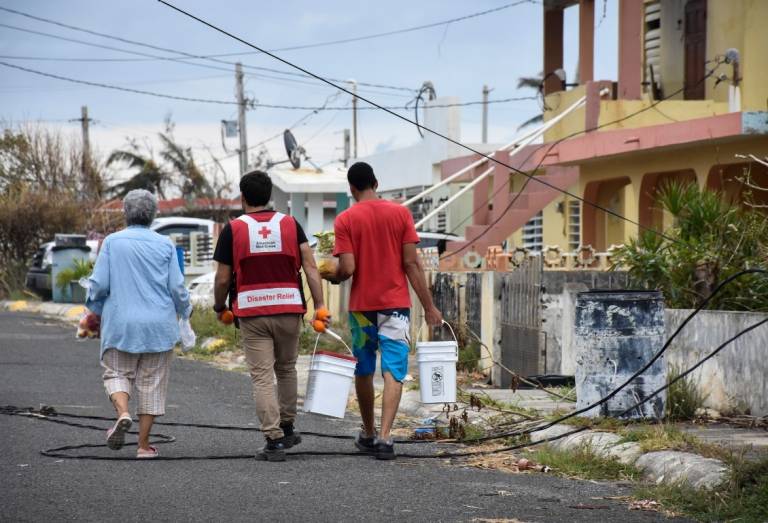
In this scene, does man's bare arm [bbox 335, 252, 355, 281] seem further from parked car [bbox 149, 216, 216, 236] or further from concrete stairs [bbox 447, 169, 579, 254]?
parked car [bbox 149, 216, 216, 236]

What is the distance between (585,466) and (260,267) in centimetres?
253

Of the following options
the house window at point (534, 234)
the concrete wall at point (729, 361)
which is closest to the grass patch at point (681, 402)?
the concrete wall at point (729, 361)

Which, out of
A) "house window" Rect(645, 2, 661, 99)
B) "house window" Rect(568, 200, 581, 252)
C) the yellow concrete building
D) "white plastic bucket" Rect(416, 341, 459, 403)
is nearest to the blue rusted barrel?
"white plastic bucket" Rect(416, 341, 459, 403)

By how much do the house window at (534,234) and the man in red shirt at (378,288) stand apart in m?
20.2

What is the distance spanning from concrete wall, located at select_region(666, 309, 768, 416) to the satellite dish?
24.9 metres

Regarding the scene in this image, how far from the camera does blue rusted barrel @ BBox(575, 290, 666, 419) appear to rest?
31.1 ft

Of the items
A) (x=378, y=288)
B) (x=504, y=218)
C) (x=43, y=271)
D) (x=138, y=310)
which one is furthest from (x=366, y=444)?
(x=43, y=271)

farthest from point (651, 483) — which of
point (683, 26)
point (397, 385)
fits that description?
point (683, 26)

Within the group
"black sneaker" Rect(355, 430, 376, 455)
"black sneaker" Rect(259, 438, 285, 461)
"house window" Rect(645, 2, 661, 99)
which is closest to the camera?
"black sneaker" Rect(259, 438, 285, 461)

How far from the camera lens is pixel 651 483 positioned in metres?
7.67

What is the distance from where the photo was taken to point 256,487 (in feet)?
24.0

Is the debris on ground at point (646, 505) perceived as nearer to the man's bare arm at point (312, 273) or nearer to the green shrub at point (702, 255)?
the man's bare arm at point (312, 273)

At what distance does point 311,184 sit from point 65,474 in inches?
1010

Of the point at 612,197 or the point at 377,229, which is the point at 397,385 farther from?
the point at 612,197
